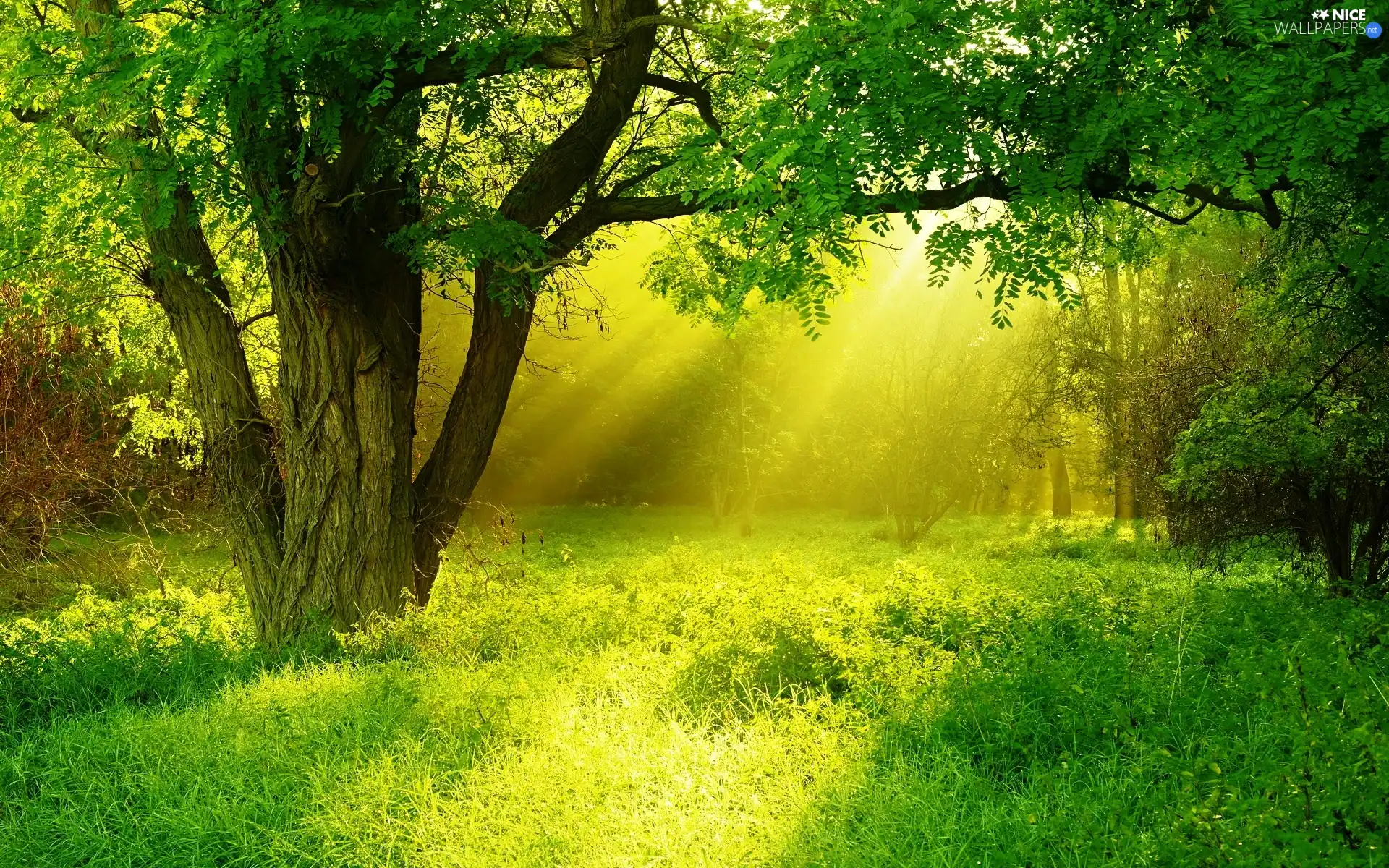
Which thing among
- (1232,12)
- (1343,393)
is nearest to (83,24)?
(1232,12)

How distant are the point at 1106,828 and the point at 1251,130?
3.57 metres

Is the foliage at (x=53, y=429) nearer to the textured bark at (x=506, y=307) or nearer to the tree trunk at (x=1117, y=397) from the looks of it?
the textured bark at (x=506, y=307)

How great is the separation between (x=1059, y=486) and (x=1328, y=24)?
30.8 metres

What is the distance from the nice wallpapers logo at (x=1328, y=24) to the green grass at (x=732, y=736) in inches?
128

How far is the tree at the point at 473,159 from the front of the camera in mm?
5543

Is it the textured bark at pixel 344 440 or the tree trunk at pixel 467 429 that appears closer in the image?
the textured bark at pixel 344 440

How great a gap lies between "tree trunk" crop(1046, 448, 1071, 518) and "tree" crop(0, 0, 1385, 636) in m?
25.7

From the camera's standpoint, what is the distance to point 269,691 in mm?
6910

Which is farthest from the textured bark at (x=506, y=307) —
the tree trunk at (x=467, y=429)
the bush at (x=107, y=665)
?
the bush at (x=107, y=665)

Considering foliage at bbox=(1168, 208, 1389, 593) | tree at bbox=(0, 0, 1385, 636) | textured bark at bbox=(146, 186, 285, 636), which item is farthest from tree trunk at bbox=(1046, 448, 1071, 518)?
textured bark at bbox=(146, 186, 285, 636)

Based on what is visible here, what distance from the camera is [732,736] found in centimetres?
557

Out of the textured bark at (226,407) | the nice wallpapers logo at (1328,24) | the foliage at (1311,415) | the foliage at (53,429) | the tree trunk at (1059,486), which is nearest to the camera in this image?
the nice wallpapers logo at (1328,24)

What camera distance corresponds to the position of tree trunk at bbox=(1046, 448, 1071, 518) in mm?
33562

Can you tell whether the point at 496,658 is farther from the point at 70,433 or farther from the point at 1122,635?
the point at 70,433
